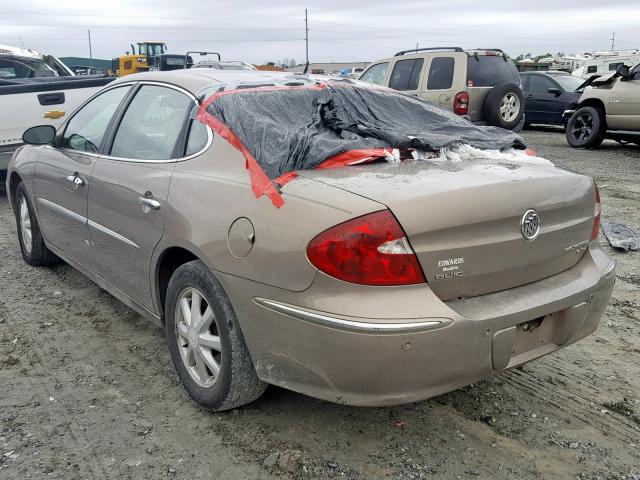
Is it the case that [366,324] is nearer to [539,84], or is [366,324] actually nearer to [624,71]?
[624,71]

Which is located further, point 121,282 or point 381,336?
point 121,282

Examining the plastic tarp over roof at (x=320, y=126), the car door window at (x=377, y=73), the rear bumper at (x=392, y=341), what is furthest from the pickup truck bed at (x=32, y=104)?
the car door window at (x=377, y=73)

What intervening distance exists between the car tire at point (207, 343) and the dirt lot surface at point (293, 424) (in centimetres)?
15

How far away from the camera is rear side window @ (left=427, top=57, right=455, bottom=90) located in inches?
436

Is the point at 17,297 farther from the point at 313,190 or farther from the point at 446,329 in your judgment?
the point at 446,329

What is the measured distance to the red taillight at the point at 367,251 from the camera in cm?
232

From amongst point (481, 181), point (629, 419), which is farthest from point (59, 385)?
point (629, 419)

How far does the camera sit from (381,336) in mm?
2266

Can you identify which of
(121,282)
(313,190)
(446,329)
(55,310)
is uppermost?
(313,190)

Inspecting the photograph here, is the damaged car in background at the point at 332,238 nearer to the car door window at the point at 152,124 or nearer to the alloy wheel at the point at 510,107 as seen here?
the car door window at the point at 152,124

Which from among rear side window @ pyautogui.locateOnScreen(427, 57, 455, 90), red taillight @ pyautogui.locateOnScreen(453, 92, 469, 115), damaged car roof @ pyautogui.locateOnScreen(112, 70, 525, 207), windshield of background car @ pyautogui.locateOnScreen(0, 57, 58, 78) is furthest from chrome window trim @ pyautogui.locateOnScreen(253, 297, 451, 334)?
windshield of background car @ pyautogui.locateOnScreen(0, 57, 58, 78)

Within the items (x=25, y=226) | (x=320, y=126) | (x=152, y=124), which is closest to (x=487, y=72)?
(x=25, y=226)

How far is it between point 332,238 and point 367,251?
0.45 feet

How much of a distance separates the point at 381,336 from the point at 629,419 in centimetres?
151
